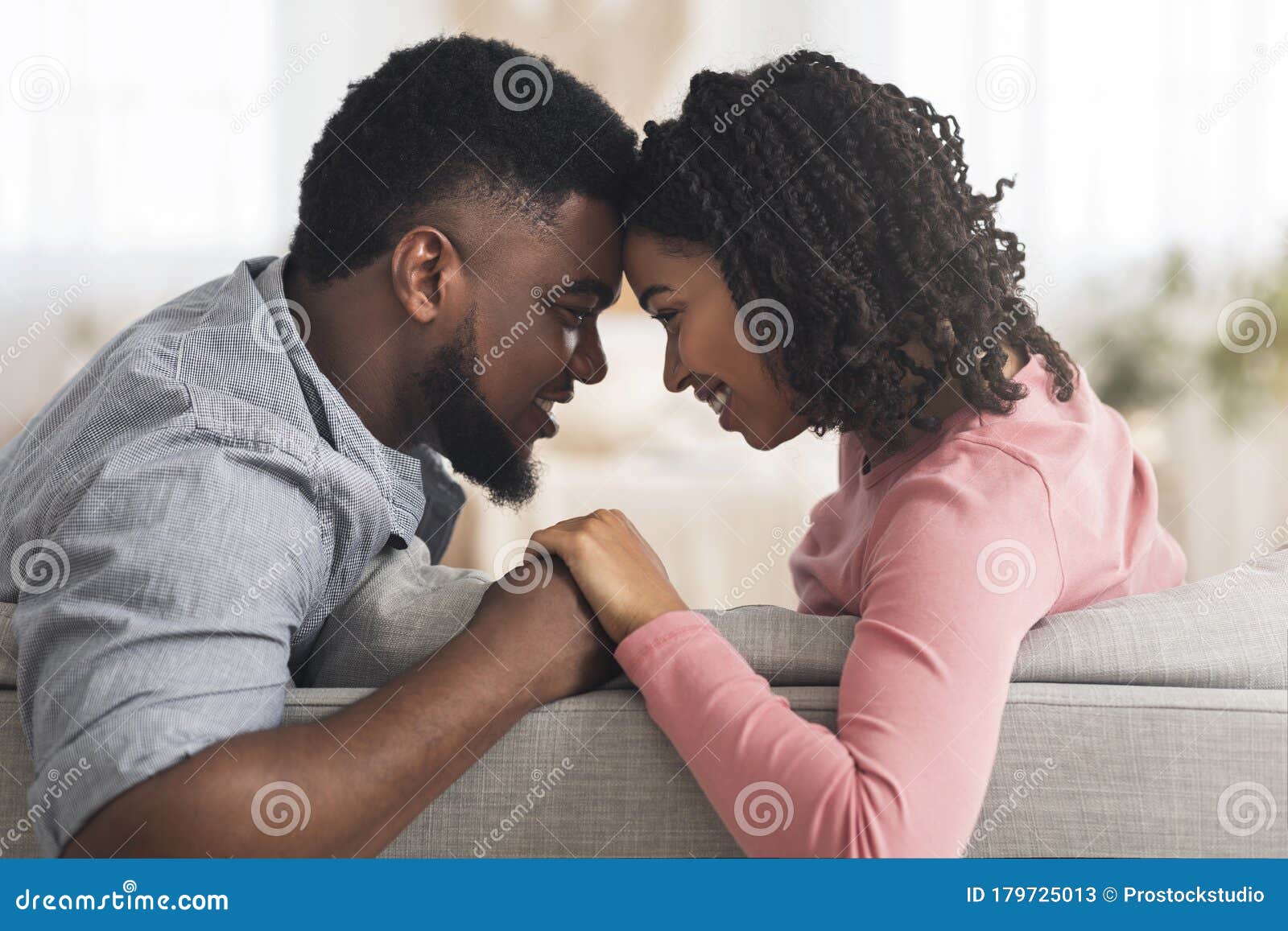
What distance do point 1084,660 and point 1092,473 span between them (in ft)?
0.78

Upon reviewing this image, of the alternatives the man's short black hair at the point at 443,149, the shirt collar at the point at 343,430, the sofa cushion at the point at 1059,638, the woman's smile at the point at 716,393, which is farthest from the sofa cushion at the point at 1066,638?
the man's short black hair at the point at 443,149

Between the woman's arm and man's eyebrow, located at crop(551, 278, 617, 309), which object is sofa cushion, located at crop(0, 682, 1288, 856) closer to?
the woman's arm

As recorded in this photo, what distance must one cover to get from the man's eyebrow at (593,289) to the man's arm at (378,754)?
500 millimetres

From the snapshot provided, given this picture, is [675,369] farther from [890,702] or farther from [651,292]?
[890,702]

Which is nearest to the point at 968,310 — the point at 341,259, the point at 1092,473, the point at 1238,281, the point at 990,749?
the point at 1092,473

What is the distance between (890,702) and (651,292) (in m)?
0.63

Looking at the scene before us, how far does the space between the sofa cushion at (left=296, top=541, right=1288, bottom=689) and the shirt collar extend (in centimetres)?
14

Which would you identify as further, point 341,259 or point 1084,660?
point 341,259

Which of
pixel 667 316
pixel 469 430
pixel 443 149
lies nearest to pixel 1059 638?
pixel 667 316

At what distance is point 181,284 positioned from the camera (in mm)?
4016

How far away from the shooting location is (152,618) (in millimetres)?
859

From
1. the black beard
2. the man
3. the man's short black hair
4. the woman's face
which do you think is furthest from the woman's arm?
the man's short black hair

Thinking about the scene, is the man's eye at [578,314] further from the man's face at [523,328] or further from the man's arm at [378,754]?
the man's arm at [378,754]

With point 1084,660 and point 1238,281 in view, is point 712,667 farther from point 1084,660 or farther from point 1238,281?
point 1238,281
